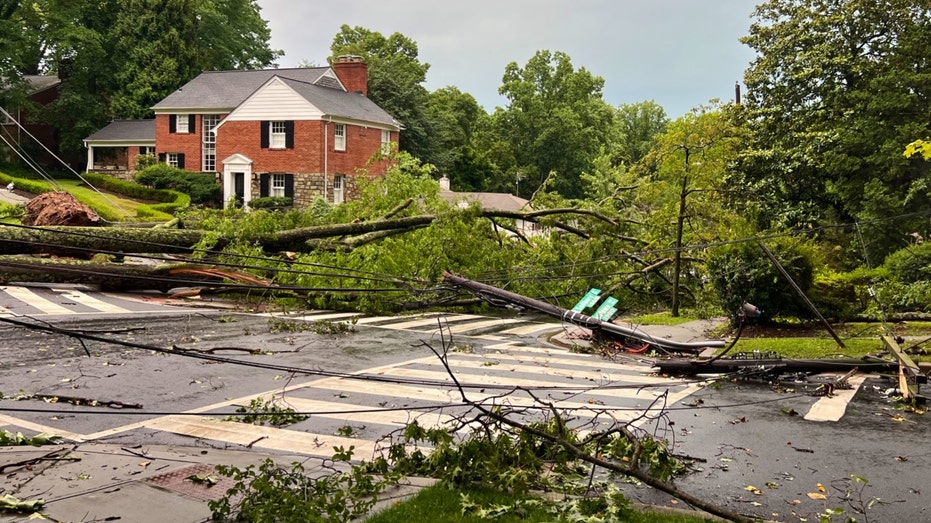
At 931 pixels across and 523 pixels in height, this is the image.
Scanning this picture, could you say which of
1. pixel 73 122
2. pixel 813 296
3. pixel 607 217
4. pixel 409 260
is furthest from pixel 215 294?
pixel 73 122

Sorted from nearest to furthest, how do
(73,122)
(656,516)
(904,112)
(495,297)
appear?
(656,516) → (495,297) → (904,112) → (73,122)

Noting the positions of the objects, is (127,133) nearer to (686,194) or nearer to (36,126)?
(36,126)

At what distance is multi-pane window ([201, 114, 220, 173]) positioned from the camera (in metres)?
47.2

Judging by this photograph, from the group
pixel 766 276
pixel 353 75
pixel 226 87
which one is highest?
pixel 353 75

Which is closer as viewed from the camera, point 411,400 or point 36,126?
point 411,400

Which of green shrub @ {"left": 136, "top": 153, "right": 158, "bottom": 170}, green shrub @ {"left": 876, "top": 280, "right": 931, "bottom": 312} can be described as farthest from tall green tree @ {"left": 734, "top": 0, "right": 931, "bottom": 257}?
green shrub @ {"left": 136, "top": 153, "right": 158, "bottom": 170}

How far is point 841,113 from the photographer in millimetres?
24969

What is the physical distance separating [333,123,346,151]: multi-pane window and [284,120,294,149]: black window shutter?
2229 mm

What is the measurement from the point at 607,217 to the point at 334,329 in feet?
25.6

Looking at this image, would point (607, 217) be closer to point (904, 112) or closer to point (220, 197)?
point (904, 112)

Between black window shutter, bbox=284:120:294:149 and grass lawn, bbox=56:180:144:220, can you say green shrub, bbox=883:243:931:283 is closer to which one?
grass lawn, bbox=56:180:144:220

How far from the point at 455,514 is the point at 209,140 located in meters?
45.2

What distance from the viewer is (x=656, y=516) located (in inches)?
217

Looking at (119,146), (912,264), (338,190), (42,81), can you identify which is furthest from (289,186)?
(912,264)
